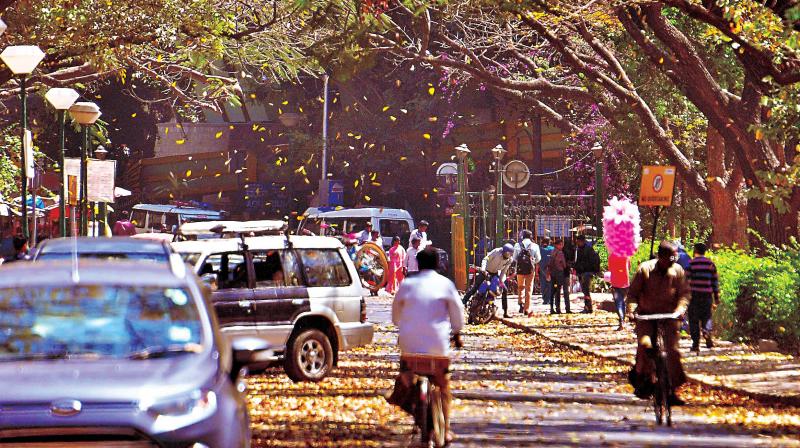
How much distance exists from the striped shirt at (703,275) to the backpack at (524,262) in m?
10.9

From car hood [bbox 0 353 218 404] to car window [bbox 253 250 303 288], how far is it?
916cm

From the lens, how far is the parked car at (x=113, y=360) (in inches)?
296

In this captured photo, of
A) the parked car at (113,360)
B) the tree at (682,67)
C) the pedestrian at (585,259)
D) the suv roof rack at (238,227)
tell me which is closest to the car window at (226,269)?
the suv roof rack at (238,227)

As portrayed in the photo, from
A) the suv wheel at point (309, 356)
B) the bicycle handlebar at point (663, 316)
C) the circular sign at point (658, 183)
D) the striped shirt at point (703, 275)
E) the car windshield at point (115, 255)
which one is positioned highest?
the circular sign at point (658, 183)

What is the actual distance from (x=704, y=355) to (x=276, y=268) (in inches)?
268

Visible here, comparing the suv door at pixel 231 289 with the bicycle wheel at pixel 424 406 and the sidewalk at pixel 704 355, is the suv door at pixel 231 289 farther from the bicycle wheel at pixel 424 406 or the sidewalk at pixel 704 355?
the bicycle wheel at pixel 424 406

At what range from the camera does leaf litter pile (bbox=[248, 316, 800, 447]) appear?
1344 cm

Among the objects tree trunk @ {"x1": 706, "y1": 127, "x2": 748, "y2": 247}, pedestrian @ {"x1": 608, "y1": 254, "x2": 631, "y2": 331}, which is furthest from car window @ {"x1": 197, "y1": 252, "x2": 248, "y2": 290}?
tree trunk @ {"x1": 706, "y1": 127, "x2": 748, "y2": 247}

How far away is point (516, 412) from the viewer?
14906mm

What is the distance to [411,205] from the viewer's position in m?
63.1

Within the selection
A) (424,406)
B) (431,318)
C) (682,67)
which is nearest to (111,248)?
(431,318)

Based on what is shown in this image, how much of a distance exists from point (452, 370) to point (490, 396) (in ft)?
10.9

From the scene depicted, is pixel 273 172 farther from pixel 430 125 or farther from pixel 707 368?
pixel 707 368

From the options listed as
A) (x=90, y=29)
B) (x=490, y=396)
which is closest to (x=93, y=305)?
(x=490, y=396)
